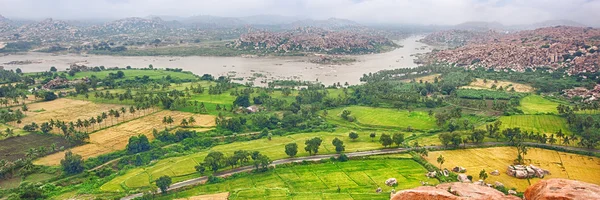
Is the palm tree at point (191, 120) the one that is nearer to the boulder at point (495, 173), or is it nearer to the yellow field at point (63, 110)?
the yellow field at point (63, 110)

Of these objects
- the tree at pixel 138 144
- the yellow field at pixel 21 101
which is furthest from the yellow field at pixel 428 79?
the yellow field at pixel 21 101

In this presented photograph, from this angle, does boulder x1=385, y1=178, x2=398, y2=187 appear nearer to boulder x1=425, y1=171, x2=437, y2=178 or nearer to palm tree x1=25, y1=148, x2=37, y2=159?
boulder x1=425, y1=171, x2=437, y2=178

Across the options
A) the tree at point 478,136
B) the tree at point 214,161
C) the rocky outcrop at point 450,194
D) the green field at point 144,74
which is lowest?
the tree at point 478,136

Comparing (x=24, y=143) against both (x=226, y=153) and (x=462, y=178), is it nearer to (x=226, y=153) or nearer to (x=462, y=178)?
(x=226, y=153)

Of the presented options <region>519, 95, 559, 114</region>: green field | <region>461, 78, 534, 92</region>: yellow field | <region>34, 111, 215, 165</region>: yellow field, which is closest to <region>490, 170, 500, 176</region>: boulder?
<region>519, 95, 559, 114</region>: green field

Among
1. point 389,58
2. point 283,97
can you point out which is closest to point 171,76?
point 283,97

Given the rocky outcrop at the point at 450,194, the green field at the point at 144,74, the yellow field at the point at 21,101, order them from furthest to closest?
the green field at the point at 144,74 → the yellow field at the point at 21,101 → the rocky outcrop at the point at 450,194
